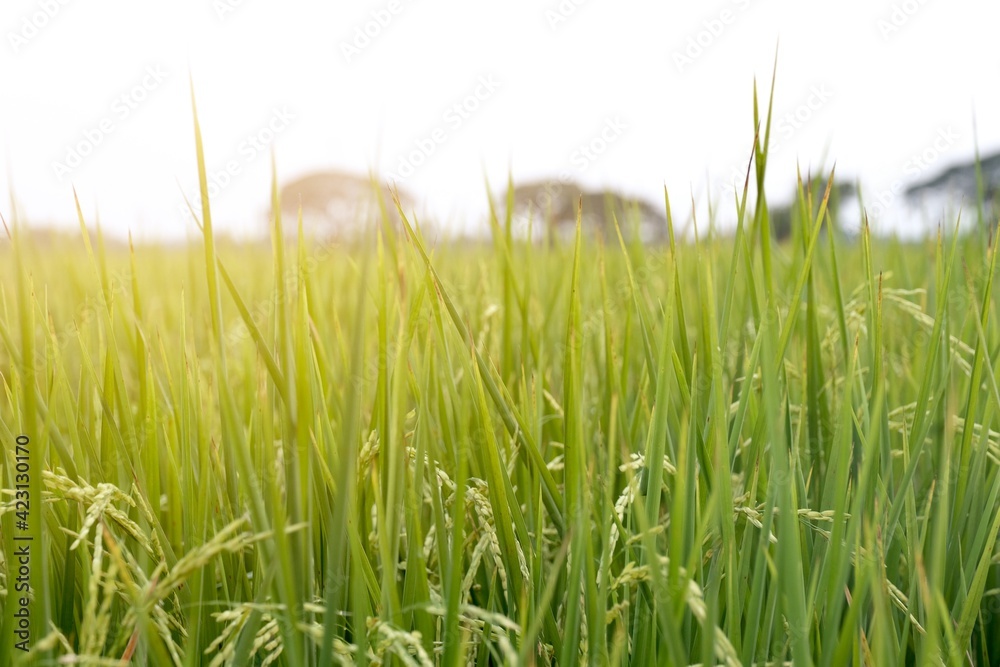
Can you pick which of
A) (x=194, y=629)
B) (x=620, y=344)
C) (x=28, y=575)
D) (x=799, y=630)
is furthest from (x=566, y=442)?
(x=620, y=344)

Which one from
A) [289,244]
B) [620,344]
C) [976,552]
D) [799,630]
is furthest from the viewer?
[289,244]

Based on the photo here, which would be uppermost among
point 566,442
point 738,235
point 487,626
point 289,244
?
point 289,244

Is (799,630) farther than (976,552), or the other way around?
(976,552)

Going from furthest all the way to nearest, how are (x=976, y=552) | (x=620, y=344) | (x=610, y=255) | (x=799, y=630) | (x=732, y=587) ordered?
(x=610, y=255) < (x=620, y=344) < (x=976, y=552) < (x=732, y=587) < (x=799, y=630)

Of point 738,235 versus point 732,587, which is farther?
point 738,235

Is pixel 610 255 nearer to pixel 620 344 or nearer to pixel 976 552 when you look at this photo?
pixel 620 344

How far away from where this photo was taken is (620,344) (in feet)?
4.61

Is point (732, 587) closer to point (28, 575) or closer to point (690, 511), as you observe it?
point (690, 511)

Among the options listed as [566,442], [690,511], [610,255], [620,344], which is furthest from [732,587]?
[610,255]

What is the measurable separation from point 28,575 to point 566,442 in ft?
1.63

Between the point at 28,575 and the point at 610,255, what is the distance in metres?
2.32

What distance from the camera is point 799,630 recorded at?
0.51m

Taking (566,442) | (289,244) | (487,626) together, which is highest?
(289,244)

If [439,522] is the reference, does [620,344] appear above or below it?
above
